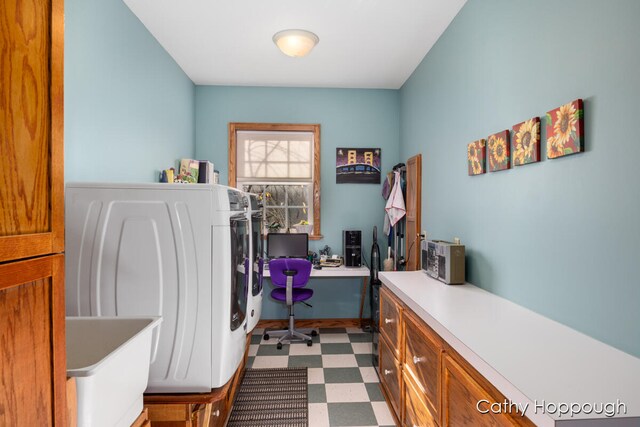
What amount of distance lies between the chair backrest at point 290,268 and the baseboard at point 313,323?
835mm

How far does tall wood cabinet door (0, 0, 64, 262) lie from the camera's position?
63 cm

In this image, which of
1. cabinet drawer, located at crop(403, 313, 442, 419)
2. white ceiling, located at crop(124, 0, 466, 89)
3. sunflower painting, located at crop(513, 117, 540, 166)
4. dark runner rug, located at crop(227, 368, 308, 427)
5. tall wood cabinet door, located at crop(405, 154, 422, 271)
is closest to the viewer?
cabinet drawer, located at crop(403, 313, 442, 419)

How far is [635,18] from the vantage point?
3.73ft

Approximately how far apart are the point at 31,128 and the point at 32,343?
427mm

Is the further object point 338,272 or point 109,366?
point 338,272

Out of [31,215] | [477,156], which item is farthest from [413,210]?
[31,215]

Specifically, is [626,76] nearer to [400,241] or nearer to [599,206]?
[599,206]

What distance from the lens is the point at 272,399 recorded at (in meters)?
2.54

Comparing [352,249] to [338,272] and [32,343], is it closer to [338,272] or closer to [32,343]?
[338,272]

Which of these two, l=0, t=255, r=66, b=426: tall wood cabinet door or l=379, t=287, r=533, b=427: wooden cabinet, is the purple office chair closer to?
l=379, t=287, r=533, b=427: wooden cabinet

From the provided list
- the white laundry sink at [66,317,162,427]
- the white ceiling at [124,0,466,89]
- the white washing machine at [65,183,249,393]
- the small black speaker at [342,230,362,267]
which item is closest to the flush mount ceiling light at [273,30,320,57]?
the white ceiling at [124,0,466,89]

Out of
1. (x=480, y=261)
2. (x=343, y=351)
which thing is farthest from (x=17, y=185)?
(x=343, y=351)

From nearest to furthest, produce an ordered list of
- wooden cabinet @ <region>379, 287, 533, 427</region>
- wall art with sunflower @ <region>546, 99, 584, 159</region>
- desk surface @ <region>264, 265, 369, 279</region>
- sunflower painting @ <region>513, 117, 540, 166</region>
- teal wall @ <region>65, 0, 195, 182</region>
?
wooden cabinet @ <region>379, 287, 533, 427</region> < wall art with sunflower @ <region>546, 99, 584, 159</region> < sunflower painting @ <region>513, 117, 540, 166</region> < teal wall @ <region>65, 0, 195, 182</region> < desk surface @ <region>264, 265, 369, 279</region>

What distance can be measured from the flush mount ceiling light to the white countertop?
210 centimetres
